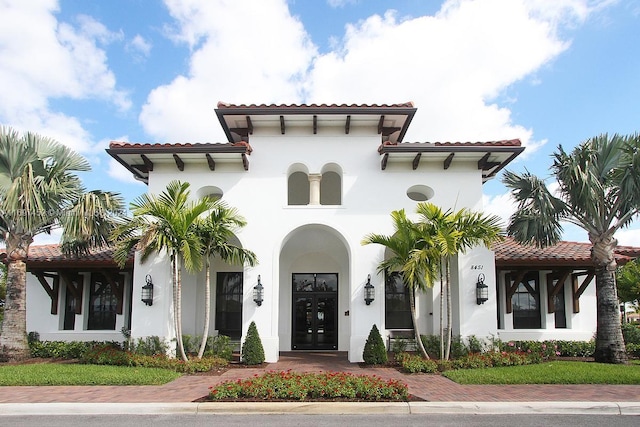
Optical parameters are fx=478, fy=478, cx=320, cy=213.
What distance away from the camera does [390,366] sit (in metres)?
13.2

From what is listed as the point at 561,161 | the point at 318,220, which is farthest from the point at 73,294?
the point at 561,161

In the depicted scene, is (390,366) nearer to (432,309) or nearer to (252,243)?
(432,309)

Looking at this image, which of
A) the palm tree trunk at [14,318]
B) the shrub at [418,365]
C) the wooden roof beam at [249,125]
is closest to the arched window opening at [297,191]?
the wooden roof beam at [249,125]

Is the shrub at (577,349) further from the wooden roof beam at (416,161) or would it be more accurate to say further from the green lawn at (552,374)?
the wooden roof beam at (416,161)

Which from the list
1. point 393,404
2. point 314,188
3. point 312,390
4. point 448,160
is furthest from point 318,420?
point 448,160

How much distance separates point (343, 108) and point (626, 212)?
8.40m

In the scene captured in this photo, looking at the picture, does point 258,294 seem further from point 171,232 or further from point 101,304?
point 101,304

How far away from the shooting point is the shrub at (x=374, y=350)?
1315 centimetres

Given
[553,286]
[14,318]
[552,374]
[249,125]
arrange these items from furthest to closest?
[553,286]
[249,125]
[14,318]
[552,374]

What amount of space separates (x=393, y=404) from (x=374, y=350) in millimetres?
4723

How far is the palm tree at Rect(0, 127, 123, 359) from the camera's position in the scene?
13016 millimetres

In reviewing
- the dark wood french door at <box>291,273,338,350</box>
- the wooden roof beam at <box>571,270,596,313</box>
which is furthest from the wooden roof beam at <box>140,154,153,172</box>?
the wooden roof beam at <box>571,270,596,313</box>

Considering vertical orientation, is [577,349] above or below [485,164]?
below

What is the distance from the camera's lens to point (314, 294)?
17.1 meters
